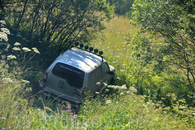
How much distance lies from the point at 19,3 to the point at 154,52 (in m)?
6.82

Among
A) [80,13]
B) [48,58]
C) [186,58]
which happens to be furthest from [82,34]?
[186,58]

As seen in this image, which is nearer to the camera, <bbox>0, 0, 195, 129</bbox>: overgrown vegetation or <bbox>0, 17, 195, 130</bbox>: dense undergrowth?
<bbox>0, 17, 195, 130</bbox>: dense undergrowth

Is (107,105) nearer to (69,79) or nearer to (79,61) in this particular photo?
(69,79)

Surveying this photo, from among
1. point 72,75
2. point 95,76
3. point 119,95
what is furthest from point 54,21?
point 119,95

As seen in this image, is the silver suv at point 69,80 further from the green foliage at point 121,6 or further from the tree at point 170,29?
the green foliage at point 121,6

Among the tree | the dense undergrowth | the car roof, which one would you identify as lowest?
the dense undergrowth

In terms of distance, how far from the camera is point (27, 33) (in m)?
10.7

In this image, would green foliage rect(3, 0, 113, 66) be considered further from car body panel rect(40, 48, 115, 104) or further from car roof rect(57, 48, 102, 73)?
car body panel rect(40, 48, 115, 104)

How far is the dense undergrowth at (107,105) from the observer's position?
4.12 meters

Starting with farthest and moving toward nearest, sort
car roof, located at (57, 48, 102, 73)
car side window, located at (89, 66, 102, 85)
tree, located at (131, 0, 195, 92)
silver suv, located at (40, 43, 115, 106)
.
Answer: tree, located at (131, 0, 195, 92) → car side window, located at (89, 66, 102, 85) → car roof, located at (57, 48, 102, 73) → silver suv, located at (40, 43, 115, 106)

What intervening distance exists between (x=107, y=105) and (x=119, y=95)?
5.42 feet

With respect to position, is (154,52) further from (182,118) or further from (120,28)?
(120,28)

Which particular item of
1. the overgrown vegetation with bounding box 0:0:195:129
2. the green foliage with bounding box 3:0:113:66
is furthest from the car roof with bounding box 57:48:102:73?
the green foliage with bounding box 3:0:113:66

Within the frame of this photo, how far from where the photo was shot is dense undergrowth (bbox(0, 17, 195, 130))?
412 cm
